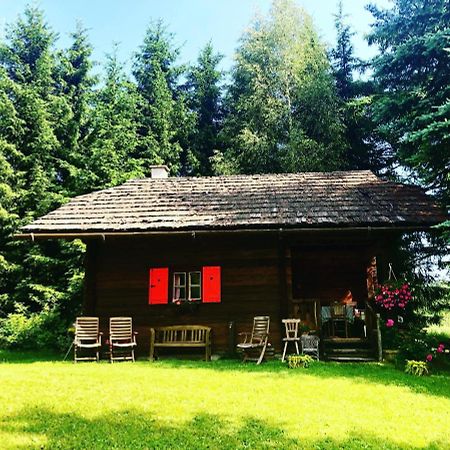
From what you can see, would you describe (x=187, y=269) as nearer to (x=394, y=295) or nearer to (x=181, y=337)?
(x=181, y=337)

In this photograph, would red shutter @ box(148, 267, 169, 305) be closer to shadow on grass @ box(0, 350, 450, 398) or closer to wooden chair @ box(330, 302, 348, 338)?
shadow on grass @ box(0, 350, 450, 398)

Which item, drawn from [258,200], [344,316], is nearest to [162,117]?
[258,200]

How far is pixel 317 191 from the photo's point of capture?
1332 cm

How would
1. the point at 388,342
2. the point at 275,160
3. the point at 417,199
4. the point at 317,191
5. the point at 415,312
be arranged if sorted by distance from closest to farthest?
the point at 388,342 < the point at 417,199 < the point at 317,191 < the point at 415,312 < the point at 275,160

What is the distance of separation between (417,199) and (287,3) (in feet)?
52.9

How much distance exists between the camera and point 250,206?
40.5 feet

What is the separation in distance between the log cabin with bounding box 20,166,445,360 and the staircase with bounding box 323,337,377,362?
0.25ft

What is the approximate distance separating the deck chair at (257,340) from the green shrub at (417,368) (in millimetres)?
3055

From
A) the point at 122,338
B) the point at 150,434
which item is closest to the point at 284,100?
the point at 122,338

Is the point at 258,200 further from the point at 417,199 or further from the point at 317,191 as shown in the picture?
the point at 417,199

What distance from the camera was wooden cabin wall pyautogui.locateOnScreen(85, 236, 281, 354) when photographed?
11500mm

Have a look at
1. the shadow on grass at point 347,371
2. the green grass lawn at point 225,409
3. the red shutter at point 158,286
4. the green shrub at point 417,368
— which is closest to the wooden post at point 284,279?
the shadow on grass at point 347,371

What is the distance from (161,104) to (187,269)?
14.0 m

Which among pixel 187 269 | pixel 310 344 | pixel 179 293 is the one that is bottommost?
pixel 310 344
